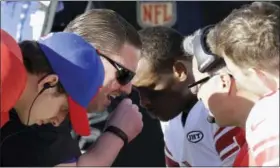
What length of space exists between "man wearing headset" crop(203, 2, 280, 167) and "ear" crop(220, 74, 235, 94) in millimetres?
82

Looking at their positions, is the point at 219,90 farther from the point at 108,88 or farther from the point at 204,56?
the point at 108,88

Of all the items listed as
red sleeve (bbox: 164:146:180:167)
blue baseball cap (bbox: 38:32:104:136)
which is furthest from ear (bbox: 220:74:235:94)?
red sleeve (bbox: 164:146:180:167)

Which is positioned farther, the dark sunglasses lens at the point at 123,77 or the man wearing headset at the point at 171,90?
the man wearing headset at the point at 171,90

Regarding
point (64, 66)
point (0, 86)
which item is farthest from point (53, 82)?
point (0, 86)

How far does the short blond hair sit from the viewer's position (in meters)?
1.60

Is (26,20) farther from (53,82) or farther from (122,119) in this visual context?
(53,82)

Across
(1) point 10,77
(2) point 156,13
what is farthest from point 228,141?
(2) point 156,13

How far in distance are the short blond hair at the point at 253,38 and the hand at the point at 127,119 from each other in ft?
1.40

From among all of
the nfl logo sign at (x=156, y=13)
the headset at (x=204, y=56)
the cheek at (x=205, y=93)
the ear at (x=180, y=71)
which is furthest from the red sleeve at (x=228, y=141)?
the nfl logo sign at (x=156, y=13)

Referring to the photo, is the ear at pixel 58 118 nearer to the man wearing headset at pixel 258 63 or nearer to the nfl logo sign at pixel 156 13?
the man wearing headset at pixel 258 63

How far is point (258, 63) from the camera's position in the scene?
63.3 inches

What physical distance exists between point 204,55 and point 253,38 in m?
0.49

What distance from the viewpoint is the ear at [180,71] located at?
8.70 feet

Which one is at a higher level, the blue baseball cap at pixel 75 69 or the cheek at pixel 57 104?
the blue baseball cap at pixel 75 69
